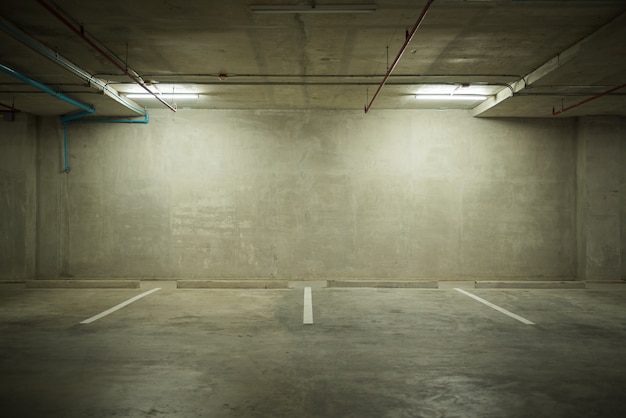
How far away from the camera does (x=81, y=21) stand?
6242 mm

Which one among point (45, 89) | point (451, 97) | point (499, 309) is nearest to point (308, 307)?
point (499, 309)

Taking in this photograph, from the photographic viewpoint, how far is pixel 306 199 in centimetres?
1129

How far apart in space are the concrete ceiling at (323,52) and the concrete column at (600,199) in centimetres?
85

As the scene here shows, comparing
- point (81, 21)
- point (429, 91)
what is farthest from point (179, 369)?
point (429, 91)

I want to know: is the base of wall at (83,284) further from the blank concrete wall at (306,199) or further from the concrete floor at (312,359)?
the concrete floor at (312,359)

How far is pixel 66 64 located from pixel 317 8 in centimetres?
465

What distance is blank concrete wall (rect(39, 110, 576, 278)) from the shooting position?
11195mm

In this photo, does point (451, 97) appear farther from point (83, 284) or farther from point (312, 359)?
point (83, 284)

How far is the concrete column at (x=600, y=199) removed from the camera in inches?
437

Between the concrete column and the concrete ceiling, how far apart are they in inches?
33.6

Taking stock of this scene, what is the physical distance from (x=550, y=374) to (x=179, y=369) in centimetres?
385

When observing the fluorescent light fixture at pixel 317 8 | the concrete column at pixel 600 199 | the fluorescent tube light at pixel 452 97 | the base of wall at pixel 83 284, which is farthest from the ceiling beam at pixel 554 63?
the base of wall at pixel 83 284

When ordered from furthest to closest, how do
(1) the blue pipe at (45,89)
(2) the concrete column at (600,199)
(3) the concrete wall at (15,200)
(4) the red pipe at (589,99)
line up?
1. (2) the concrete column at (600,199)
2. (3) the concrete wall at (15,200)
3. (4) the red pipe at (589,99)
4. (1) the blue pipe at (45,89)

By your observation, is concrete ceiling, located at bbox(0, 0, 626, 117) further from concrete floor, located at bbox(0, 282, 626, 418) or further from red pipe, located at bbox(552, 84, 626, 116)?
concrete floor, located at bbox(0, 282, 626, 418)
